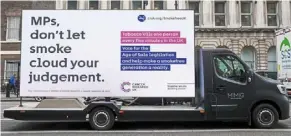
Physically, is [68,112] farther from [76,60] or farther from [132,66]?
[132,66]

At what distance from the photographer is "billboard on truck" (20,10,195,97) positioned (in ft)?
33.2

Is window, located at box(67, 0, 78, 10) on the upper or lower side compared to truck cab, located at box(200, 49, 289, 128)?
upper

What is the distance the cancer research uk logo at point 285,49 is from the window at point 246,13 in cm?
1435

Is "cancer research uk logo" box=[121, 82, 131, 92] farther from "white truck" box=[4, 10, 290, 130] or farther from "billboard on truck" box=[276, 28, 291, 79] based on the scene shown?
"billboard on truck" box=[276, 28, 291, 79]

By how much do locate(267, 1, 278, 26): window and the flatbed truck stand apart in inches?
1071

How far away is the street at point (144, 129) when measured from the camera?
946cm

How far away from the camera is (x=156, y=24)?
406 inches

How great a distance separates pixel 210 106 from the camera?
1005cm

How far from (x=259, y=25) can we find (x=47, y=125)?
28793mm

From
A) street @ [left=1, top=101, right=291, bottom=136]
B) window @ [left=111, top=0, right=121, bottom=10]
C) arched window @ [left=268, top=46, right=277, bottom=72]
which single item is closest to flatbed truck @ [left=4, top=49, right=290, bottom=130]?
street @ [left=1, top=101, right=291, bottom=136]

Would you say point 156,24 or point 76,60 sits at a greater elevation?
point 156,24

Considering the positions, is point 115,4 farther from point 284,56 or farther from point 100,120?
point 100,120

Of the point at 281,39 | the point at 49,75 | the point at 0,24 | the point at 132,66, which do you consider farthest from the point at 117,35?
the point at 0,24

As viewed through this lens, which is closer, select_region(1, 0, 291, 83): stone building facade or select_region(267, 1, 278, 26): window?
select_region(1, 0, 291, 83): stone building facade
